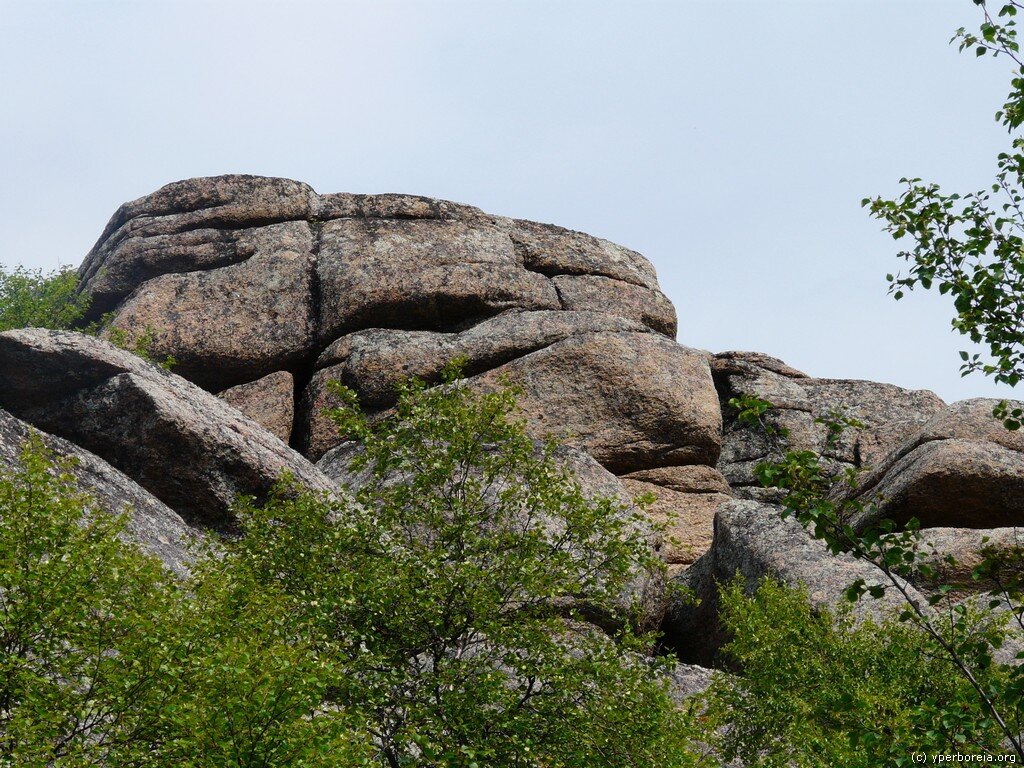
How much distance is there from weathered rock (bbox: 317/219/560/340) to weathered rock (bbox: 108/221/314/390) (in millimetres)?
1521

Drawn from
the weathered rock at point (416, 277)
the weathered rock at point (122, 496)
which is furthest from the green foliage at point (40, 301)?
the weathered rock at point (122, 496)

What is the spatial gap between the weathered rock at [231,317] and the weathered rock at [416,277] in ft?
4.99

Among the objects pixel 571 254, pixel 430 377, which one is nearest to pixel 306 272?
pixel 430 377

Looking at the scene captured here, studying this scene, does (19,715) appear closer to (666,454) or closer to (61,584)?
(61,584)

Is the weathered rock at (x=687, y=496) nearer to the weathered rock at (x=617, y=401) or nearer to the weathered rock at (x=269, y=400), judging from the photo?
the weathered rock at (x=617, y=401)

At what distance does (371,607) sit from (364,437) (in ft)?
15.1

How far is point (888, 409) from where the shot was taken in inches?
2472

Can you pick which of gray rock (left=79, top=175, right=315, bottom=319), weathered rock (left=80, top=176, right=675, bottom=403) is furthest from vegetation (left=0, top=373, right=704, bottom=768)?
gray rock (left=79, top=175, right=315, bottom=319)

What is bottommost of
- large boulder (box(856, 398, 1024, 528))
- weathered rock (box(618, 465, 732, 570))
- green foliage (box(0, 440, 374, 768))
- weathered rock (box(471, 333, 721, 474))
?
green foliage (box(0, 440, 374, 768))

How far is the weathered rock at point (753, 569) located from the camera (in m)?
35.2

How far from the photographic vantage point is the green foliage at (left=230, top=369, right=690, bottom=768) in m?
17.7

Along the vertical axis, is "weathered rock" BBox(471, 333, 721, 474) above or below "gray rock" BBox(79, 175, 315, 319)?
below

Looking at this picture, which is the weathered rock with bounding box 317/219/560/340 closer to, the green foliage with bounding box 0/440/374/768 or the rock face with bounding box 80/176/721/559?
the rock face with bounding box 80/176/721/559

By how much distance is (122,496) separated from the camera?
90.9 feet
